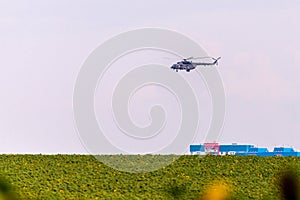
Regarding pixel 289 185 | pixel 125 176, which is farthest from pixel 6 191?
pixel 125 176

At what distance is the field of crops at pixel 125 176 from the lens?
12109 millimetres

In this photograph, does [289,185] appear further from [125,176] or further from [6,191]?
[125,176]

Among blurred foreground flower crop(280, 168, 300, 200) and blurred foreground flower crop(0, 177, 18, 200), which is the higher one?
blurred foreground flower crop(280, 168, 300, 200)

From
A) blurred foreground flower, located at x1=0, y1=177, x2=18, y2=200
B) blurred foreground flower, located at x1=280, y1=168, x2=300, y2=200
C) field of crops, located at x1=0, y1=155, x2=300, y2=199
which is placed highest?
field of crops, located at x1=0, y1=155, x2=300, y2=199

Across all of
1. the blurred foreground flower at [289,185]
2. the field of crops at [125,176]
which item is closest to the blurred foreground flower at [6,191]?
the blurred foreground flower at [289,185]

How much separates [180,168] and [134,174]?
1031mm

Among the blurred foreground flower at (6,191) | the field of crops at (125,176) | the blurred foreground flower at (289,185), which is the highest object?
the field of crops at (125,176)

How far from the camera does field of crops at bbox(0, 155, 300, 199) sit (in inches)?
477

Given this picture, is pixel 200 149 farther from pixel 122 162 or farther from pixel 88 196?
pixel 88 196

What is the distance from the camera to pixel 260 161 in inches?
571

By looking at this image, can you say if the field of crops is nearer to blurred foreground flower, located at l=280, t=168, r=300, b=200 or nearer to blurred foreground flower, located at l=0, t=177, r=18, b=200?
blurred foreground flower, located at l=280, t=168, r=300, b=200

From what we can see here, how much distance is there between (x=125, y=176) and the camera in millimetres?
13250

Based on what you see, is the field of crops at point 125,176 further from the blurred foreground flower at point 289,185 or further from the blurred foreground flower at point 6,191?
the blurred foreground flower at point 6,191

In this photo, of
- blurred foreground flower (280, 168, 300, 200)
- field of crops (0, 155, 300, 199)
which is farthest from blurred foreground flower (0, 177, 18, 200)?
field of crops (0, 155, 300, 199)
